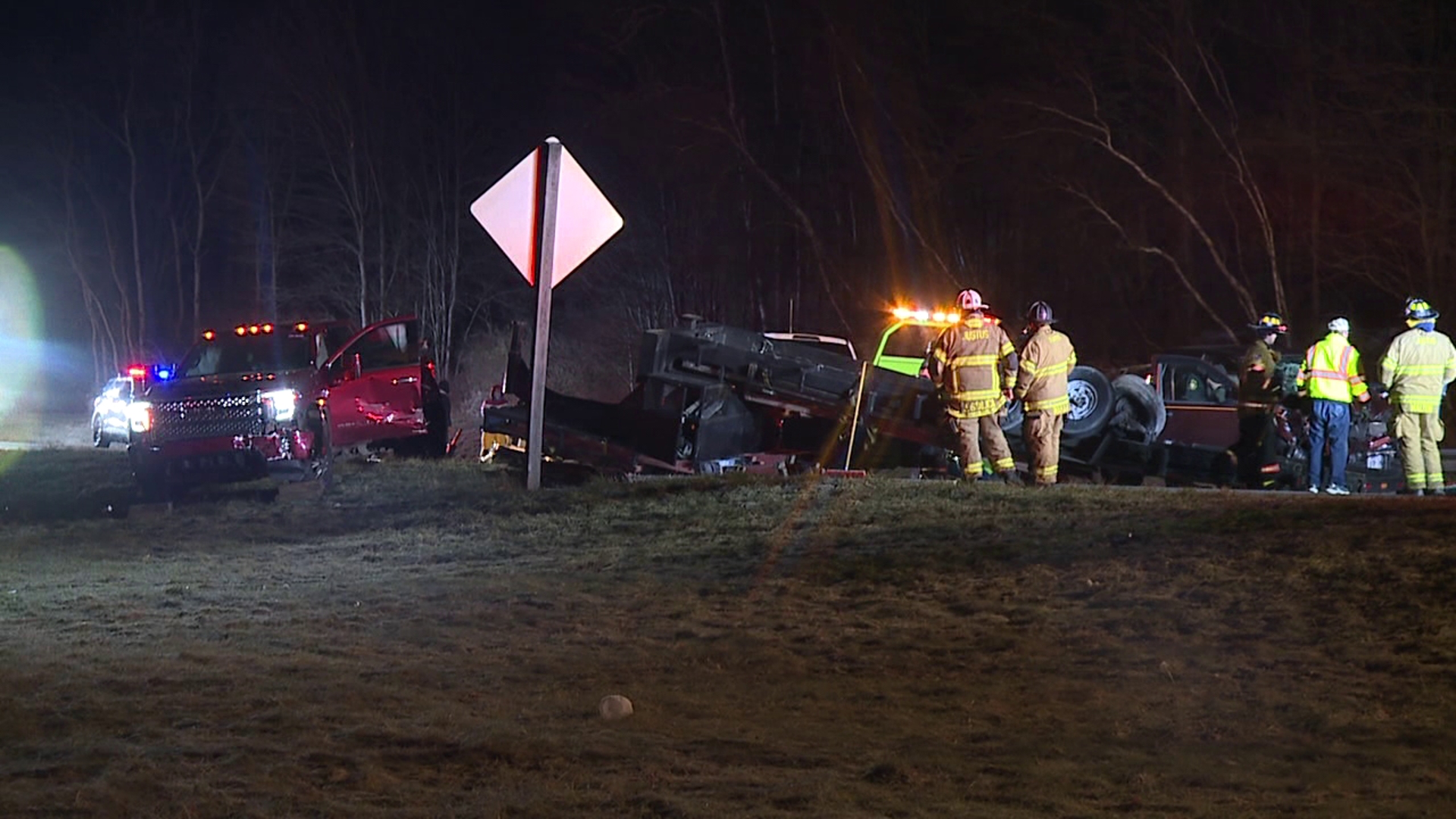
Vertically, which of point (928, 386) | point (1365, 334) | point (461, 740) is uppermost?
point (1365, 334)

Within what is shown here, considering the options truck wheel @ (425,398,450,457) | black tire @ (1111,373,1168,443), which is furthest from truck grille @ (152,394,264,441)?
black tire @ (1111,373,1168,443)

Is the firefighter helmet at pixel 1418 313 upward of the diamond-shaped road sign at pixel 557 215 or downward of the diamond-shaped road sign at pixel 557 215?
downward

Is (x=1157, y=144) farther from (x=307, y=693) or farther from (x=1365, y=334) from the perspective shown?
(x=307, y=693)

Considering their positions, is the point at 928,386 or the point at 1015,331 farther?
the point at 1015,331

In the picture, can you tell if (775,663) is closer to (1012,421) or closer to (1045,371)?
(1045,371)

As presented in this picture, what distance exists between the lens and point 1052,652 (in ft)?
23.6

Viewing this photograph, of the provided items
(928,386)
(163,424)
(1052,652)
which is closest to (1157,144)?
(928,386)

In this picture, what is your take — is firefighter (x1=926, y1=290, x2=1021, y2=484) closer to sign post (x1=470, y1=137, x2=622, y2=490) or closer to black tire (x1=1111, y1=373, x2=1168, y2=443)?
black tire (x1=1111, y1=373, x2=1168, y2=443)

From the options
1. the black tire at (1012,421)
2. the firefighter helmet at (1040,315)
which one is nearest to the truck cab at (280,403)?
the black tire at (1012,421)

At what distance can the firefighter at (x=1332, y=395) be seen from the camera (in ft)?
41.2

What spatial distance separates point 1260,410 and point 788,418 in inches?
185

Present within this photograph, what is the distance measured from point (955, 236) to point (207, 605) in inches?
916

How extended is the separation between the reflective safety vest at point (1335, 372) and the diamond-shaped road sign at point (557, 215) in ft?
20.3

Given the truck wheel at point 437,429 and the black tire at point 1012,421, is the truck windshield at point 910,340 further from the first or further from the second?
the truck wheel at point 437,429
